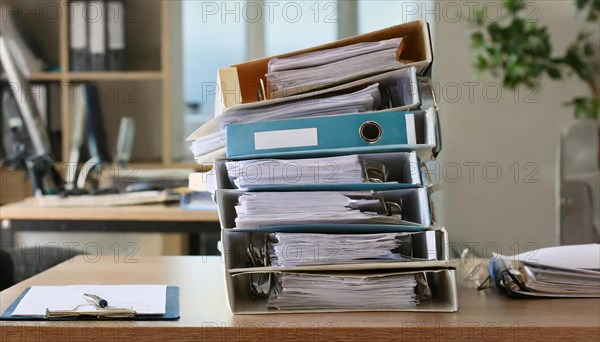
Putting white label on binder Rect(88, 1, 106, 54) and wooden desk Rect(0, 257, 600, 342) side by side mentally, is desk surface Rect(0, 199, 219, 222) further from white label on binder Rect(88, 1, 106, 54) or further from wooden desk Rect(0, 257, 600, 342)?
wooden desk Rect(0, 257, 600, 342)

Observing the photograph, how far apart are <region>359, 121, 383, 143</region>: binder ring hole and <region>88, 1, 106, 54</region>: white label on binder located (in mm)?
3007

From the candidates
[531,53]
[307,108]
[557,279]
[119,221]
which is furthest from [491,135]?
[307,108]

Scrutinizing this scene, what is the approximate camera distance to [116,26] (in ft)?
12.2

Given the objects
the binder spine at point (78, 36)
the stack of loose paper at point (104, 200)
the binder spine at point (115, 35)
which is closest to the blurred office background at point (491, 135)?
the binder spine at point (115, 35)

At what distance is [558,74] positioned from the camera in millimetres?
3744

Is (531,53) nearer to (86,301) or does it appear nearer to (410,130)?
(410,130)

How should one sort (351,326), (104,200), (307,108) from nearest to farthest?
(351,326) → (307,108) → (104,200)

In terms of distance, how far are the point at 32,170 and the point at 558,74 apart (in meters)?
2.21

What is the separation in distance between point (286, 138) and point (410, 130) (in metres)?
0.13

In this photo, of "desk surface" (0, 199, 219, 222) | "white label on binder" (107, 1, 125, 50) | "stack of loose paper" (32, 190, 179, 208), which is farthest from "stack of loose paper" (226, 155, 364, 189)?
"white label on binder" (107, 1, 125, 50)

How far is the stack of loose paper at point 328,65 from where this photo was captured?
3.10 ft

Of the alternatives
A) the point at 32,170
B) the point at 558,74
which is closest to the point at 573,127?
the point at 558,74

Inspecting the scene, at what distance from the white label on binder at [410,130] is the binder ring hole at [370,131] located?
1.1 inches

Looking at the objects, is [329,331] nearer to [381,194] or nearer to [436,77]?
[381,194]
